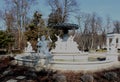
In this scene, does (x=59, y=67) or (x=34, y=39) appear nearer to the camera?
(x=59, y=67)

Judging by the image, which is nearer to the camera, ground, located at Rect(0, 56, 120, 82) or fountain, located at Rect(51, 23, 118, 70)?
ground, located at Rect(0, 56, 120, 82)

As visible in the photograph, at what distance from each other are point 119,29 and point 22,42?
44.0 metres

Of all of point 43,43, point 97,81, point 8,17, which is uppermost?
point 8,17

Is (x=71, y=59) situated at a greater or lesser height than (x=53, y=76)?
greater

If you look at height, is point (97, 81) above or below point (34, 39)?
below

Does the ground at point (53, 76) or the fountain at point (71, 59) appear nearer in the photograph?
the ground at point (53, 76)

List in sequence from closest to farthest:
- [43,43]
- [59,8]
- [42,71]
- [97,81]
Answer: [97,81]
[42,71]
[43,43]
[59,8]

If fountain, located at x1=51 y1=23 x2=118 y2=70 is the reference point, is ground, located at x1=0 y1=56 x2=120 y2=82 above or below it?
below

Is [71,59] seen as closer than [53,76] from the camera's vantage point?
No

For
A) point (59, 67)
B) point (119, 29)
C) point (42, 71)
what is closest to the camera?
point (42, 71)

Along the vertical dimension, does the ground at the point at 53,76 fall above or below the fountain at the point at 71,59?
below

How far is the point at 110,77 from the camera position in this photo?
38.0 ft

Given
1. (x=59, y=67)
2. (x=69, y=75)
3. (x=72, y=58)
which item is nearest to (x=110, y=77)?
(x=69, y=75)

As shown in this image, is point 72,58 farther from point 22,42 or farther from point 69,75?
point 22,42
